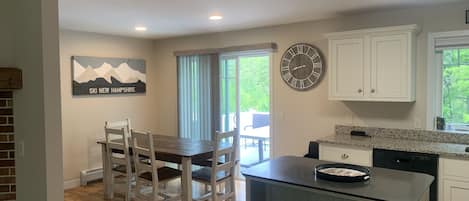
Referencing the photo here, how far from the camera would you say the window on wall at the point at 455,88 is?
3.86m

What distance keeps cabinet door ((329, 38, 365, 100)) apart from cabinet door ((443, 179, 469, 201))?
3.95 ft

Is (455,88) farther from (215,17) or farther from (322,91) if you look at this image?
(215,17)

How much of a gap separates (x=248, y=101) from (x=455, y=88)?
2.67 metres

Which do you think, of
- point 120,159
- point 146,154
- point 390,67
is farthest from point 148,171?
point 390,67

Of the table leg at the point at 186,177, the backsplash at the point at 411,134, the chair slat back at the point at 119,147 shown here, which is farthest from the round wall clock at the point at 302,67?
the chair slat back at the point at 119,147

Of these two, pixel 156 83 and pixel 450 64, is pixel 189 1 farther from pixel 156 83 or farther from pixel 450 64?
pixel 156 83

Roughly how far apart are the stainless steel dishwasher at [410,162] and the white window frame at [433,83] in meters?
0.72

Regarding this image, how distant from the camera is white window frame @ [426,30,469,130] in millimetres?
3879

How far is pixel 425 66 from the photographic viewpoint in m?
3.91

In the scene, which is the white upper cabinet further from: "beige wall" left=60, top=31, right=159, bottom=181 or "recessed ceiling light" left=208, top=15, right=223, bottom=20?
"beige wall" left=60, top=31, right=159, bottom=181

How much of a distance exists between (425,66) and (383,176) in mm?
2017

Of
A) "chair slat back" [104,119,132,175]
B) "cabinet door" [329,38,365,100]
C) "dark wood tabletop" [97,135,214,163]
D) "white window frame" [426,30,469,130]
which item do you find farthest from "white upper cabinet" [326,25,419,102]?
"chair slat back" [104,119,132,175]

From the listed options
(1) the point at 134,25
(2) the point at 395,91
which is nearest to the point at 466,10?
(2) the point at 395,91

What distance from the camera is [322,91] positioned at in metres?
4.65
